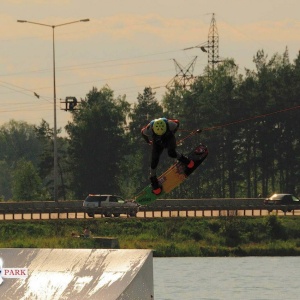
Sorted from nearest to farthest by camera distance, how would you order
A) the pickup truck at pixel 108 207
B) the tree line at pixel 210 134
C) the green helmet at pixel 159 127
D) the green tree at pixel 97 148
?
the green helmet at pixel 159 127 → the pickup truck at pixel 108 207 → the tree line at pixel 210 134 → the green tree at pixel 97 148

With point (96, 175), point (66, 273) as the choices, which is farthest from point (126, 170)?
point (66, 273)

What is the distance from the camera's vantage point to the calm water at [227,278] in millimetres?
69688

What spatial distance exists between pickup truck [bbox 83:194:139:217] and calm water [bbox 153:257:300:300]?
10.8 m

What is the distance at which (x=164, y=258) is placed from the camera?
318 ft

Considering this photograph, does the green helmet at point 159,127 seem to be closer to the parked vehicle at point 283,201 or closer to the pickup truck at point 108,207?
the pickup truck at point 108,207

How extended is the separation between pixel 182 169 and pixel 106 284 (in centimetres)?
475

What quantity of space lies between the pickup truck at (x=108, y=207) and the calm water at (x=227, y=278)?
10825 mm

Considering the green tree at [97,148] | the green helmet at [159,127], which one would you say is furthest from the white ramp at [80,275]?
the green tree at [97,148]

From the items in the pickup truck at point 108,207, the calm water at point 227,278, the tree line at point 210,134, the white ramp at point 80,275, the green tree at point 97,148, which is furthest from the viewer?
the green tree at point 97,148

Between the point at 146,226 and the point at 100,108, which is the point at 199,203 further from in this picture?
the point at 100,108

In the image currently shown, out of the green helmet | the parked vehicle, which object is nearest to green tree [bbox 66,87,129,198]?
the parked vehicle

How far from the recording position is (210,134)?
15625 centimetres

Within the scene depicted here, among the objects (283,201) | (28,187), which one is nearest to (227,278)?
(283,201)

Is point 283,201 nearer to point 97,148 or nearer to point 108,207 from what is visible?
point 108,207
